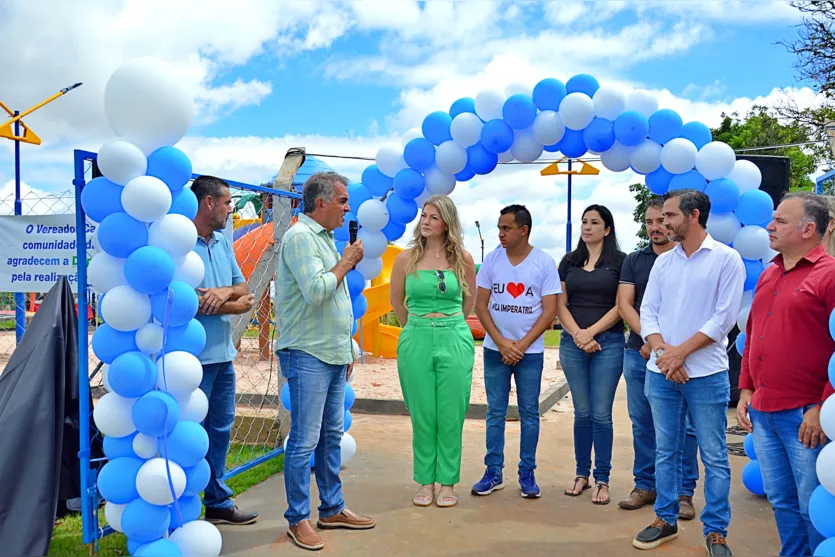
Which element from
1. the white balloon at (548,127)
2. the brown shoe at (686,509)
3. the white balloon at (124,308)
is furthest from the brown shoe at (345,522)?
the white balloon at (548,127)

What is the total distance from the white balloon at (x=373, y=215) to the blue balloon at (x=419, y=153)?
375 mm

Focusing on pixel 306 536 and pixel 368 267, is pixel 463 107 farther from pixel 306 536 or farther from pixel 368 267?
pixel 306 536

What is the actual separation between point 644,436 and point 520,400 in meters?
0.85

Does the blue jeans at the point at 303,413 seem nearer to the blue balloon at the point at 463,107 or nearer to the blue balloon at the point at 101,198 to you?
the blue balloon at the point at 101,198

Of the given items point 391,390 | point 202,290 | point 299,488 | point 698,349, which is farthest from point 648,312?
point 391,390

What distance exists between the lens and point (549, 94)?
15.5ft

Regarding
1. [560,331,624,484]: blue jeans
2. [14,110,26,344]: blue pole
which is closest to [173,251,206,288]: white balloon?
[14,110,26,344]: blue pole

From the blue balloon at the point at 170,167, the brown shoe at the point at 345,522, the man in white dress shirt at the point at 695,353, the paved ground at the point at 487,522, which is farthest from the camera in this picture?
the brown shoe at the point at 345,522

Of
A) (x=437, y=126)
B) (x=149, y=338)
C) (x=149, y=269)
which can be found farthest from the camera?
(x=437, y=126)

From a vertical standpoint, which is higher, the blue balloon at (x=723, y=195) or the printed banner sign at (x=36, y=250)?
the blue balloon at (x=723, y=195)

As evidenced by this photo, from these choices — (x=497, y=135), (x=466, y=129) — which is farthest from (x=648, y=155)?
(x=466, y=129)

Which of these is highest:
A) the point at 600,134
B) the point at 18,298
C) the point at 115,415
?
the point at 600,134

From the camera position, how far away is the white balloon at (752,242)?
4.32m

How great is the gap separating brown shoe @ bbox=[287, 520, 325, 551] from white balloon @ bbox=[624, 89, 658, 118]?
334 centimetres
